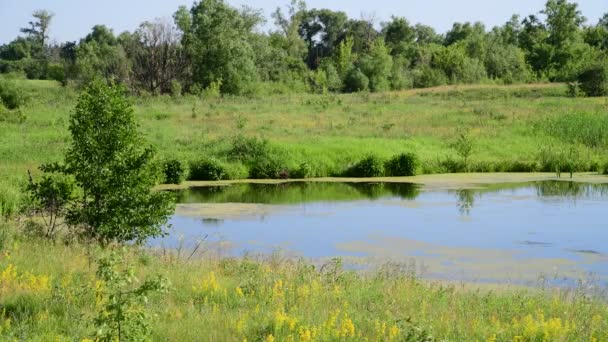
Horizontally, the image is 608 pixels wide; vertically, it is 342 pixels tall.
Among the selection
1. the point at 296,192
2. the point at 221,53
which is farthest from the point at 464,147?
the point at 221,53

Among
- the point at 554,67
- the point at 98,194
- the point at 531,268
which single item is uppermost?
the point at 554,67

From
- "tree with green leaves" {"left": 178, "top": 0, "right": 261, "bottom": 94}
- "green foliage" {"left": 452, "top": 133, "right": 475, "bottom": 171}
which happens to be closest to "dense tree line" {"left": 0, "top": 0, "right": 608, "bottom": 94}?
"tree with green leaves" {"left": 178, "top": 0, "right": 261, "bottom": 94}

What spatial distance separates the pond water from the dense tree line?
1094 inches

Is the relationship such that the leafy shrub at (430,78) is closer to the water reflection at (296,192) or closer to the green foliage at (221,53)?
the green foliage at (221,53)

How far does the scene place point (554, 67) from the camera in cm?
7012

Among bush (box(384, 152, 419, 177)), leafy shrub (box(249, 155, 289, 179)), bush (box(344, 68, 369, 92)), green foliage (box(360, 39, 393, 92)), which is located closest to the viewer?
leafy shrub (box(249, 155, 289, 179))

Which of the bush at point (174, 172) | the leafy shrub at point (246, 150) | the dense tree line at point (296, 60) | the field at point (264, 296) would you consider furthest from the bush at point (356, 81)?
the bush at point (174, 172)

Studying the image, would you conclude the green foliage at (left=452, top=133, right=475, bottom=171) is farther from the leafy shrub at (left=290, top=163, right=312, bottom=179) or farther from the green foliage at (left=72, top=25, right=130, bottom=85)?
the green foliage at (left=72, top=25, right=130, bottom=85)

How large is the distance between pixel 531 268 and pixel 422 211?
6.96 metres

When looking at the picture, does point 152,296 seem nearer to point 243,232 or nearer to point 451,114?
point 243,232

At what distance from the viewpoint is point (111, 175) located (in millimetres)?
12797

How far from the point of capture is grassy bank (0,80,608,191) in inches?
1109

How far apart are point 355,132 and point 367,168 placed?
5586 mm

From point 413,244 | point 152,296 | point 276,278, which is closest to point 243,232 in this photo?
point 413,244
